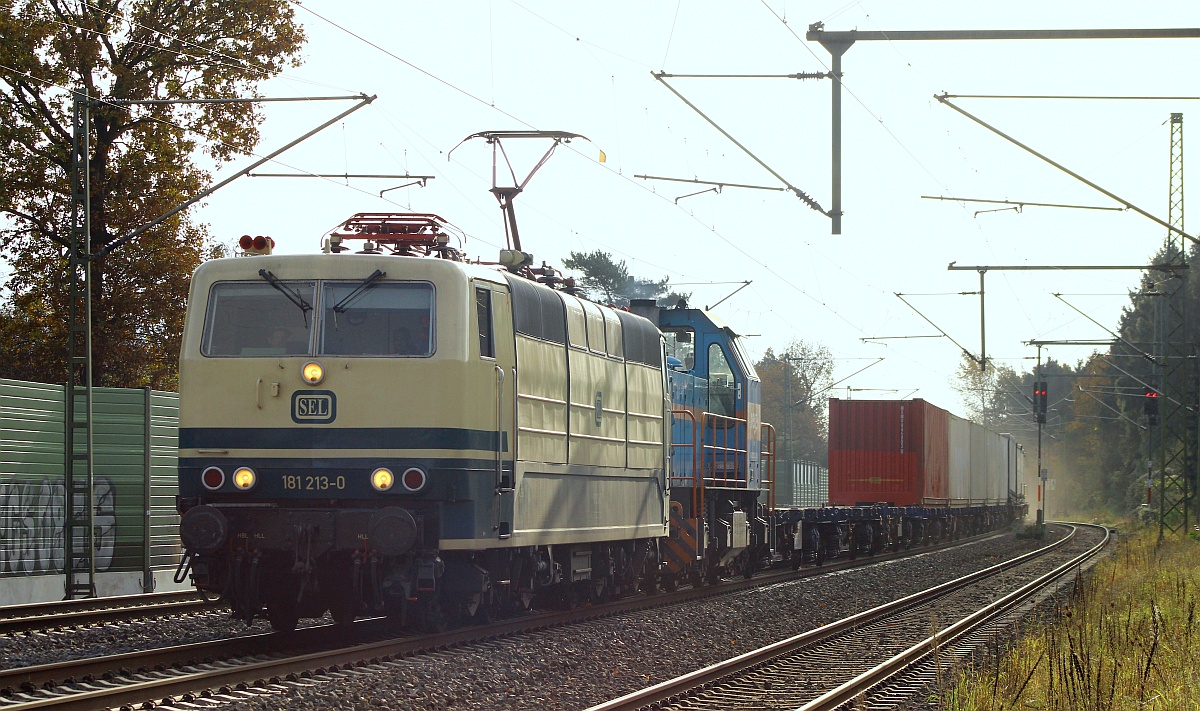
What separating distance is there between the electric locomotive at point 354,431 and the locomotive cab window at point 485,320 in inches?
0.7

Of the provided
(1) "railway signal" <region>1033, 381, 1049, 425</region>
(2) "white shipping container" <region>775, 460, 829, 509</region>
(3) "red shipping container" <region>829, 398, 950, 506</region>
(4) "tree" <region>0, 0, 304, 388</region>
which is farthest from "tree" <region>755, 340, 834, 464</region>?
(4) "tree" <region>0, 0, 304, 388</region>

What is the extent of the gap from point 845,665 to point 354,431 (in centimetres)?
455

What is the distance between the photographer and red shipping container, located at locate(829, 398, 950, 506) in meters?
33.5

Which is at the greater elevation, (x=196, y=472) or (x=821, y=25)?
(x=821, y=25)

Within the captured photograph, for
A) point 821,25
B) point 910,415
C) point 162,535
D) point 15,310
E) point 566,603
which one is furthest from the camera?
point 910,415

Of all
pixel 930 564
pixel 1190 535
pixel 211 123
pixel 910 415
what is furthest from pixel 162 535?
pixel 1190 535

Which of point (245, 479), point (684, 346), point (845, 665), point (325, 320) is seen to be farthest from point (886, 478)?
point (245, 479)

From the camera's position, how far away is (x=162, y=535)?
19328 mm

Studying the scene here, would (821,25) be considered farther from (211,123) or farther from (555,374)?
(211,123)

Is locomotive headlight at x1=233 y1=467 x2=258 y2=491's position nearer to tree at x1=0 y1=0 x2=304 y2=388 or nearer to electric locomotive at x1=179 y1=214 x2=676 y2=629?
electric locomotive at x1=179 y1=214 x2=676 y2=629

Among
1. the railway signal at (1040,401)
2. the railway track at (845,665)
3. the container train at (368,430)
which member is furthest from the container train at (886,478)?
the container train at (368,430)

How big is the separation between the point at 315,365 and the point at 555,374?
284 centimetres

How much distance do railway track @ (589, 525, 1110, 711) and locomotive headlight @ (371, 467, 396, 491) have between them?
9.34ft

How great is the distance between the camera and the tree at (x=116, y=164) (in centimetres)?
2578
